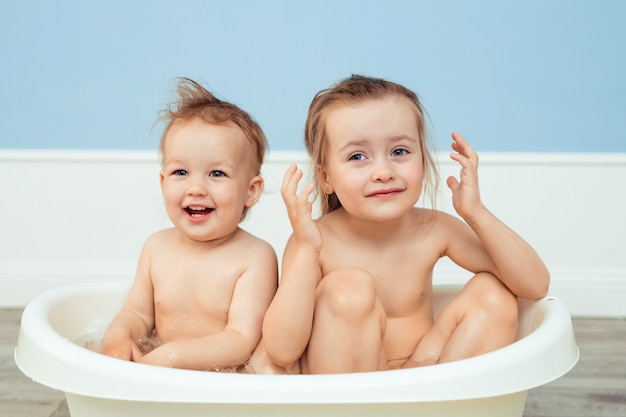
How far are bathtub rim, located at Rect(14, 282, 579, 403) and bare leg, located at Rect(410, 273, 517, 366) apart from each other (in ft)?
0.49

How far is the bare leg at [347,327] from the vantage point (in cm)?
104

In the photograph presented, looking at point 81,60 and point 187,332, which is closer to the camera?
point 187,332

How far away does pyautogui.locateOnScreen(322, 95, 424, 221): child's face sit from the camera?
112 cm

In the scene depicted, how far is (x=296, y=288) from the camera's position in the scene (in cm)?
104

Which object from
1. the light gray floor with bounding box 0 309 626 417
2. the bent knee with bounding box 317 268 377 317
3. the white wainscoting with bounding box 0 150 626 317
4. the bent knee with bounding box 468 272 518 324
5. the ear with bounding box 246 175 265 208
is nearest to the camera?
the bent knee with bounding box 317 268 377 317

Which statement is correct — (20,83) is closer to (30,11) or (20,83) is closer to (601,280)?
(30,11)

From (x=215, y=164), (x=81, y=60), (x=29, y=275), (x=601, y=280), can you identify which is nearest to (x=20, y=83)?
(x=81, y=60)

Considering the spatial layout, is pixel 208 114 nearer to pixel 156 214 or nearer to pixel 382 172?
pixel 382 172

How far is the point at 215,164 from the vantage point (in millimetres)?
1185

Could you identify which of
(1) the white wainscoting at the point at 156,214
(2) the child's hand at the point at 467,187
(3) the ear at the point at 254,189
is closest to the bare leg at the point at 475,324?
(2) the child's hand at the point at 467,187

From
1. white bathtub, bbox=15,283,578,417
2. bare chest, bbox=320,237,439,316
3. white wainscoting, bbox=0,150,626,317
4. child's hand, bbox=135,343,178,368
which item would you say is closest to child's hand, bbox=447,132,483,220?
bare chest, bbox=320,237,439,316

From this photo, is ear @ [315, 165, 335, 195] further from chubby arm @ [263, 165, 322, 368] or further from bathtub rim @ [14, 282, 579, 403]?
bathtub rim @ [14, 282, 579, 403]

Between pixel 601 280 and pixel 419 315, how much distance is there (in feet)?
3.41

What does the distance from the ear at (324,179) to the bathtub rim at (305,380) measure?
386mm
